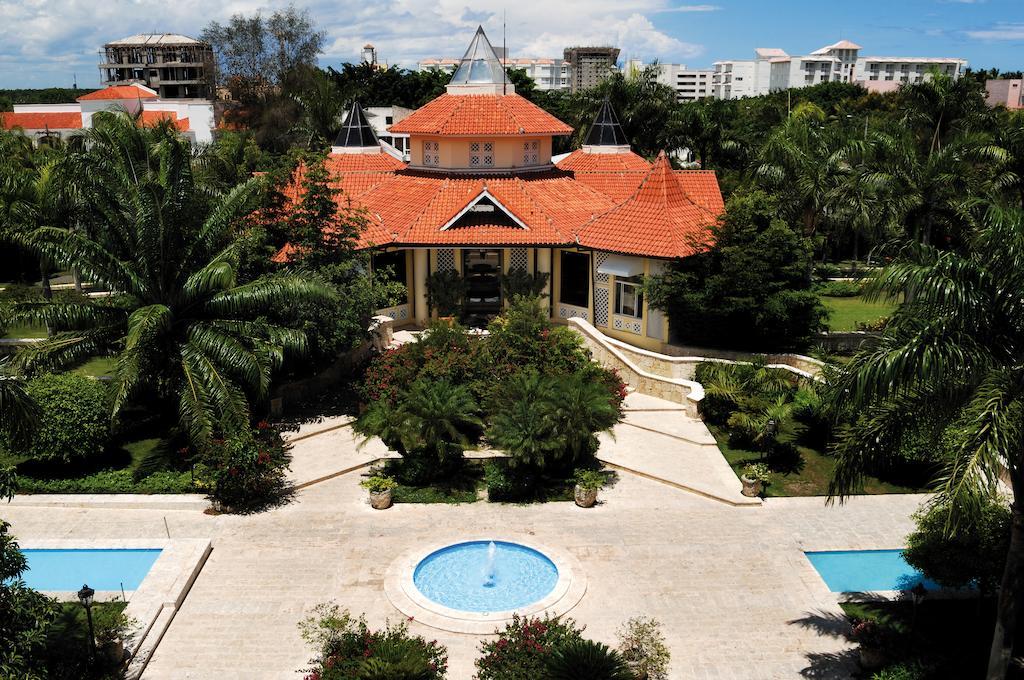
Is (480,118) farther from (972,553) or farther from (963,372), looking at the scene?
(963,372)

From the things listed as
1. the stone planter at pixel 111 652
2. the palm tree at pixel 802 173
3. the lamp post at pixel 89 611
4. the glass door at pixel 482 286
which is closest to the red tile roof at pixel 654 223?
the glass door at pixel 482 286

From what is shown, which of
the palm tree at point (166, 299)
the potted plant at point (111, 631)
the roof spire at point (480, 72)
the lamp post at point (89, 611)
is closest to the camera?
the lamp post at point (89, 611)

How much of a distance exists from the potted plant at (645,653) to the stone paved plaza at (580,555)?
538 millimetres

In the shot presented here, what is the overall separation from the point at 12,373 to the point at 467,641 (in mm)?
13247

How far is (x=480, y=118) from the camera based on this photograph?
33.4m

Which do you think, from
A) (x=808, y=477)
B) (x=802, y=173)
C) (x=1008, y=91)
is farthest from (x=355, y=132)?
(x=1008, y=91)

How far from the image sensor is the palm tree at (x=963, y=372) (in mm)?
10359

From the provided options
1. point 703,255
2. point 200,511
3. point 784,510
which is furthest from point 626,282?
point 200,511

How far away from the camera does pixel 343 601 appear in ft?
52.5

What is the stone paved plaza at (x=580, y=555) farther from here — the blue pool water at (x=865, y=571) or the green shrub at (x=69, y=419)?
the green shrub at (x=69, y=419)

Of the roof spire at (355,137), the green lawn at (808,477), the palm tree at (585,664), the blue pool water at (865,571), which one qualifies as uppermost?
the roof spire at (355,137)

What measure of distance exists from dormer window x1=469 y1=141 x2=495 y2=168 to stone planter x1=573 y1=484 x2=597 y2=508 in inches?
689

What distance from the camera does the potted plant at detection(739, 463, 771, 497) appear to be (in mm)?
20234

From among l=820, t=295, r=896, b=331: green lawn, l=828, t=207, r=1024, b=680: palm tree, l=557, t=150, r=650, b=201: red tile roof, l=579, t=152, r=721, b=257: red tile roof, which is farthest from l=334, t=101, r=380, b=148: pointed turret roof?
l=828, t=207, r=1024, b=680: palm tree
